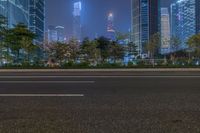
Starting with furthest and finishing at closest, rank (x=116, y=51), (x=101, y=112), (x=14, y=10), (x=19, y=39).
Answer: (x=14, y=10), (x=116, y=51), (x=19, y=39), (x=101, y=112)

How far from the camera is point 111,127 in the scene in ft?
15.4

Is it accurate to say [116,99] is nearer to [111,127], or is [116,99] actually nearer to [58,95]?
[58,95]

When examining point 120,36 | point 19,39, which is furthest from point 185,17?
point 19,39

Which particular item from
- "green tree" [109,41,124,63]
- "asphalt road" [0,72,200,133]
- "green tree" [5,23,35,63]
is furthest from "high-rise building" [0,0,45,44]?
"asphalt road" [0,72,200,133]

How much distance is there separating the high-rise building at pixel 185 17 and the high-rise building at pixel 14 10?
53.3m

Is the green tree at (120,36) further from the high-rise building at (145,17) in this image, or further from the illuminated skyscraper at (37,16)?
the illuminated skyscraper at (37,16)

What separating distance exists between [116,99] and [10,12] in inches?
4063

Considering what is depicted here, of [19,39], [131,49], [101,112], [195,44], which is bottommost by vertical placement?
[101,112]

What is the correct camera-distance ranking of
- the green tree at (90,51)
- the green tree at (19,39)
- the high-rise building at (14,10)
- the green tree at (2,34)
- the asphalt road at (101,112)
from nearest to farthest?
the asphalt road at (101,112), the green tree at (2,34), the green tree at (19,39), the green tree at (90,51), the high-rise building at (14,10)

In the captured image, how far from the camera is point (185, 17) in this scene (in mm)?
118375

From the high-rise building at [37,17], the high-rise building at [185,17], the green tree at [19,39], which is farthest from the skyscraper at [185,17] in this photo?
the green tree at [19,39]

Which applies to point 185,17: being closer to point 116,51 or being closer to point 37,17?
point 37,17

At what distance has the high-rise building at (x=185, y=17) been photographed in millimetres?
103787

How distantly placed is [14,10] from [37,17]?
104 feet
